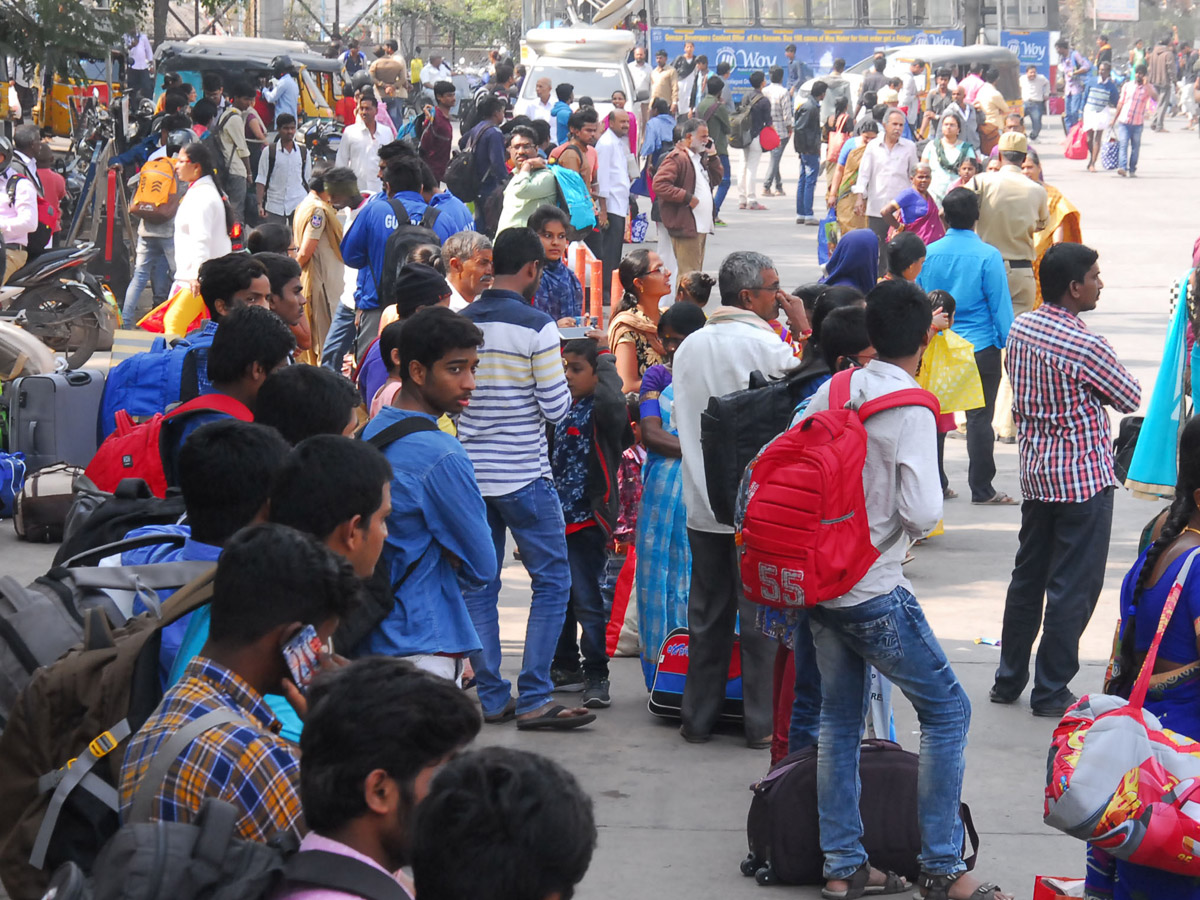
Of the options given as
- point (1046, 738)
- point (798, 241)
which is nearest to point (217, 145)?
point (798, 241)

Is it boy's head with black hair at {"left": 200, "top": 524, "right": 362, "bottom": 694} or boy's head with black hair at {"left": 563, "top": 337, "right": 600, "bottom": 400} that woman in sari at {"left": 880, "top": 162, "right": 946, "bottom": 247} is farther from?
boy's head with black hair at {"left": 200, "top": 524, "right": 362, "bottom": 694}

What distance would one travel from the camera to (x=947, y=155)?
14.5 m

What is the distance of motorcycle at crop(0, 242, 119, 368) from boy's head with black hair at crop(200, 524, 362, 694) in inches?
379

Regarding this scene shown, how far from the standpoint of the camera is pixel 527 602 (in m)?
7.66

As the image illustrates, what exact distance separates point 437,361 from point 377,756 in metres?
2.29

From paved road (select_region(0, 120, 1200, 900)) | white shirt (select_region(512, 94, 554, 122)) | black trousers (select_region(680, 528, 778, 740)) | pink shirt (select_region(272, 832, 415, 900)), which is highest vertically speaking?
white shirt (select_region(512, 94, 554, 122))

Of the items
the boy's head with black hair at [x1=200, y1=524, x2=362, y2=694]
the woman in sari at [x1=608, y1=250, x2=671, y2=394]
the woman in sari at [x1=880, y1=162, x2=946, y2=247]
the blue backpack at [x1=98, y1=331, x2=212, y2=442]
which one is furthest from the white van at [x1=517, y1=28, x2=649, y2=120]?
the boy's head with black hair at [x1=200, y1=524, x2=362, y2=694]

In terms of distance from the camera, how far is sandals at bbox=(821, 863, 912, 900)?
176 inches

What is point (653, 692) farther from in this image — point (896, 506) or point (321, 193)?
point (321, 193)

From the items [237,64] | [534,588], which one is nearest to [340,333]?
[534,588]

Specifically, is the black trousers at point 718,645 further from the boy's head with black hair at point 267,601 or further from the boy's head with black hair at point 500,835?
the boy's head with black hair at point 500,835

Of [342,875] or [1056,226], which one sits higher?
[1056,226]

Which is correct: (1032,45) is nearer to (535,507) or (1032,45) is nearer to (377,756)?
(535,507)

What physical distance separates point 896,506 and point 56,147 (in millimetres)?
19206
